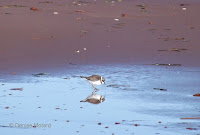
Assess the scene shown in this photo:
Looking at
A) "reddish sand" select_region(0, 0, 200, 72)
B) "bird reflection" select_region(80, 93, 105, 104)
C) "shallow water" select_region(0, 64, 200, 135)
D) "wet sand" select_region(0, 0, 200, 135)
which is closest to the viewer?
"shallow water" select_region(0, 64, 200, 135)

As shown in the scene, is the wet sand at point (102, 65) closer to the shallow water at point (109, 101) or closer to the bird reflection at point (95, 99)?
the shallow water at point (109, 101)

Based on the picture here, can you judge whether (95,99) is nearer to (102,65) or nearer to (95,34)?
(102,65)

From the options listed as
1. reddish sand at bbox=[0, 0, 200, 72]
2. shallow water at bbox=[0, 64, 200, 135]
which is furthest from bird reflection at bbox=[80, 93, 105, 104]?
reddish sand at bbox=[0, 0, 200, 72]

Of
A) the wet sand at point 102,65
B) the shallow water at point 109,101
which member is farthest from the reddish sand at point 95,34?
the shallow water at point 109,101

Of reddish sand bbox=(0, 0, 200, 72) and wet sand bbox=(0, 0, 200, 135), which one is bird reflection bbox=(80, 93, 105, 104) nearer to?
wet sand bbox=(0, 0, 200, 135)

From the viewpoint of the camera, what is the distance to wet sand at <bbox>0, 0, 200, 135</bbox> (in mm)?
10297

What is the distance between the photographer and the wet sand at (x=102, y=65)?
1030 cm

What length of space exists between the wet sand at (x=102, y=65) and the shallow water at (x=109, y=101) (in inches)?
0.7

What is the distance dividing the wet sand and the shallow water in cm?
2

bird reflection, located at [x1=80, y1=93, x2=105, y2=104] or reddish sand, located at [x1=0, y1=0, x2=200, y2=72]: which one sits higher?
reddish sand, located at [x1=0, y1=0, x2=200, y2=72]

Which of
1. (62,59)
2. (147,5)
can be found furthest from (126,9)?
(62,59)

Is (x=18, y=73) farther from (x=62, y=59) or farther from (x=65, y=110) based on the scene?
(x=65, y=110)

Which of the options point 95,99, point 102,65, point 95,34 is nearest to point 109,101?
point 95,99

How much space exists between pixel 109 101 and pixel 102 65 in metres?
5.50
